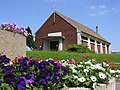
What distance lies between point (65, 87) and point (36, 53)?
18346 millimetres

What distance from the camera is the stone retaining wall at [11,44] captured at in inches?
328

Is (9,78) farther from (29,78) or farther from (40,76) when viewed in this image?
(40,76)

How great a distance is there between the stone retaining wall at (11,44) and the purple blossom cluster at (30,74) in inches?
180

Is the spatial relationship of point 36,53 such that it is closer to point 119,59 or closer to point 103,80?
point 119,59

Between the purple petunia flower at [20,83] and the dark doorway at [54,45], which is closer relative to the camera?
the purple petunia flower at [20,83]

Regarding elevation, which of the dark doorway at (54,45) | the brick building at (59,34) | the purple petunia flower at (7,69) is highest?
the brick building at (59,34)

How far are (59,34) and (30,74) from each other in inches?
1457

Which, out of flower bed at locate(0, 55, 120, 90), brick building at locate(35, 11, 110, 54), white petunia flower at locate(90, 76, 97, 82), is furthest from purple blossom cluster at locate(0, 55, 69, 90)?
brick building at locate(35, 11, 110, 54)

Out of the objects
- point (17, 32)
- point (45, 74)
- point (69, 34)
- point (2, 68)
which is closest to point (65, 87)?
point (45, 74)

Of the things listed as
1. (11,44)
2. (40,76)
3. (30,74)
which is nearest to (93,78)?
(40,76)

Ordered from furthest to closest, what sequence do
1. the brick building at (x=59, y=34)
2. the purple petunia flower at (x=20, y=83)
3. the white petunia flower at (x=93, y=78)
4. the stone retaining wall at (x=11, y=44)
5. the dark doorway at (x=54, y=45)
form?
the dark doorway at (x=54, y=45)
the brick building at (x=59, y=34)
the stone retaining wall at (x=11, y=44)
the white petunia flower at (x=93, y=78)
the purple petunia flower at (x=20, y=83)

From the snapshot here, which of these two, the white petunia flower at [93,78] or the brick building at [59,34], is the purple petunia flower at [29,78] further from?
the brick building at [59,34]

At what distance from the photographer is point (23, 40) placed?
10328 millimetres

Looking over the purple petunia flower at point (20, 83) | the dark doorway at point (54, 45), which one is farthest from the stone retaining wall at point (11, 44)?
the dark doorway at point (54, 45)
